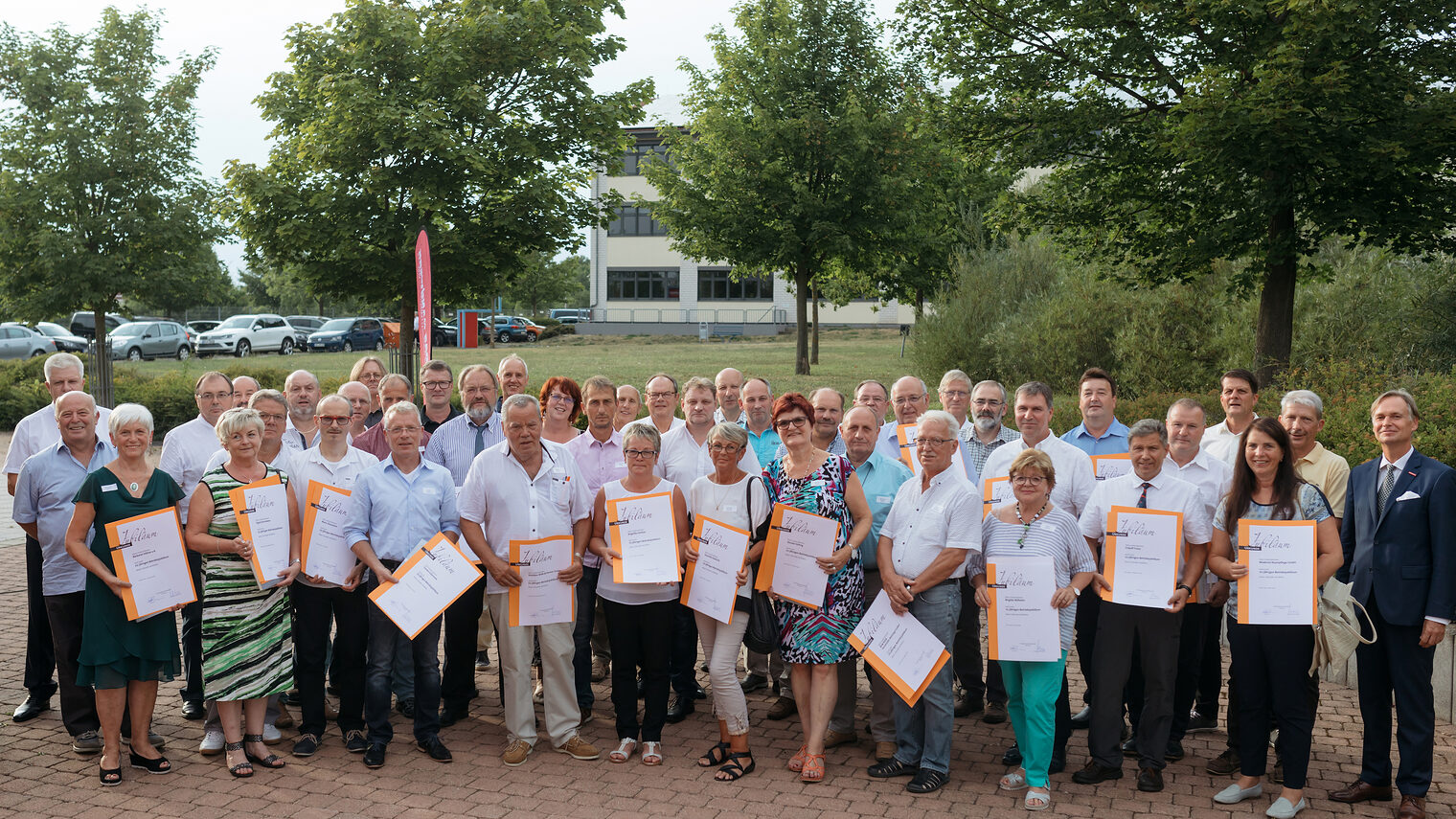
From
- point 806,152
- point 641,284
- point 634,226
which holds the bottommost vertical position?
point 641,284

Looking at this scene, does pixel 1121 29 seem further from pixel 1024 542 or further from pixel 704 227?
pixel 704 227

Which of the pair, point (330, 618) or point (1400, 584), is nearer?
point (1400, 584)

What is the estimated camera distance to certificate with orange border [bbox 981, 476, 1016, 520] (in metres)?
5.93

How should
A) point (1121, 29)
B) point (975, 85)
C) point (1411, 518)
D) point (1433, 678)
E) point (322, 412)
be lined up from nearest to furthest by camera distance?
point (1411, 518) < point (322, 412) < point (1433, 678) < point (1121, 29) < point (975, 85)

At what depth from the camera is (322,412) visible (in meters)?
6.14

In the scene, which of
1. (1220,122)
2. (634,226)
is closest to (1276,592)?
(1220,122)

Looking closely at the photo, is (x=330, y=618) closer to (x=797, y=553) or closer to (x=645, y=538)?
(x=645, y=538)

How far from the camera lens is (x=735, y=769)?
5836 mm

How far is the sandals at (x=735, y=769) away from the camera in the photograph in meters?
5.80

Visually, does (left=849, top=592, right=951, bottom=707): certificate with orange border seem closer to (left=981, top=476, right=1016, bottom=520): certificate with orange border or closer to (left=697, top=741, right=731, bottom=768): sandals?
(left=981, top=476, right=1016, bottom=520): certificate with orange border

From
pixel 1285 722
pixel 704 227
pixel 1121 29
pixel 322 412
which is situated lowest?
pixel 1285 722

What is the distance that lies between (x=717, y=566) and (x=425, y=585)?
1598mm

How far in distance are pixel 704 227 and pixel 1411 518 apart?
927 inches

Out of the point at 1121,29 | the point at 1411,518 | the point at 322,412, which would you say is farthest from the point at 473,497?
the point at 1121,29
